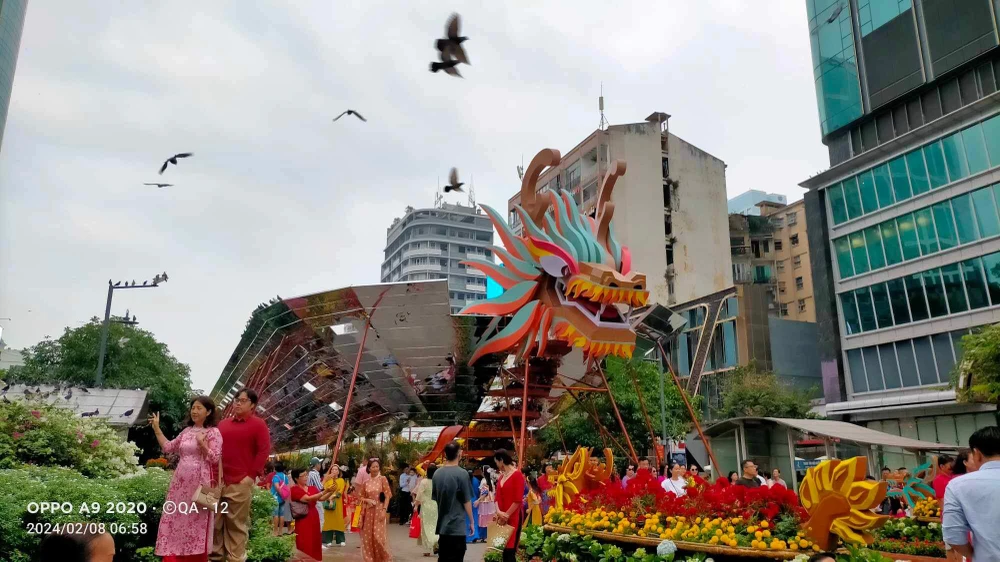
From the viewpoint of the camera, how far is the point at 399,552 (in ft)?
46.1

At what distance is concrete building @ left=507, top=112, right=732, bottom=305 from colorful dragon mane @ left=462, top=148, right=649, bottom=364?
34.1 meters

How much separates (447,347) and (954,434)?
22279mm

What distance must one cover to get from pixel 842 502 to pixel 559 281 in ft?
33.9

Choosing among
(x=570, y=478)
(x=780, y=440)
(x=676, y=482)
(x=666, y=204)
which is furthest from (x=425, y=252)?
(x=570, y=478)

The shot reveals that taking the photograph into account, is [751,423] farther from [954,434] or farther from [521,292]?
[954,434]

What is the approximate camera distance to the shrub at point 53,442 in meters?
10.5

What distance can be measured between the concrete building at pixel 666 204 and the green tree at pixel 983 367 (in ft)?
99.2

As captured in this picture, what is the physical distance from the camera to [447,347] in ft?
60.5

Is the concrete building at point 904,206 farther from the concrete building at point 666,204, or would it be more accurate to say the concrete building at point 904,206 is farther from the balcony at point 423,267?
the balcony at point 423,267

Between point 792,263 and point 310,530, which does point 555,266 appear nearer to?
point 310,530

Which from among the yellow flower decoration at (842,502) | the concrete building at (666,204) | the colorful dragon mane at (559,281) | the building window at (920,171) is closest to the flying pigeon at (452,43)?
the colorful dragon mane at (559,281)

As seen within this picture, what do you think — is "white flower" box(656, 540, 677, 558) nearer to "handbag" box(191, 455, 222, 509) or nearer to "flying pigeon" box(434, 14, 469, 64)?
"handbag" box(191, 455, 222, 509)

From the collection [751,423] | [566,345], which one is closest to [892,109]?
[751,423]

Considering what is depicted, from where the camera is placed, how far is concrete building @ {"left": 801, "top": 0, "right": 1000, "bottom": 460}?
29.6 metres
